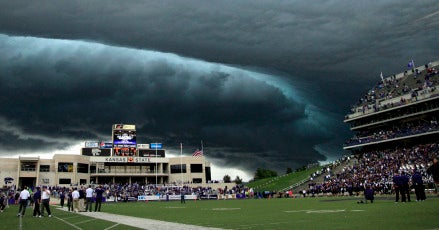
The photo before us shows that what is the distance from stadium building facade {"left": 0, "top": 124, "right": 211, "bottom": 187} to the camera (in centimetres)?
9938

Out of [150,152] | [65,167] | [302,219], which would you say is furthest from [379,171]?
[65,167]

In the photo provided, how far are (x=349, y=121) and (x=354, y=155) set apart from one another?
9720 millimetres

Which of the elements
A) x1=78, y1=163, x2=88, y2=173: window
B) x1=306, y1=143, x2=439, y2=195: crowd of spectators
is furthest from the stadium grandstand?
x1=78, y1=163, x2=88, y2=173: window

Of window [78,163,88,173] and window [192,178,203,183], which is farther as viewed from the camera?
window [192,178,203,183]

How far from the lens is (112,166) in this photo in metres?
110

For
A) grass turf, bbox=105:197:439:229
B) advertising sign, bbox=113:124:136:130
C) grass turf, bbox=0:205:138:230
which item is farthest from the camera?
advertising sign, bbox=113:124:136:130

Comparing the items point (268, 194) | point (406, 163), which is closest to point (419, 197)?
point (406, 163)

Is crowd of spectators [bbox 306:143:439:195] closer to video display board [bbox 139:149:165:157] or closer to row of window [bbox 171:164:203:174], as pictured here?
row of window [bbox 171:164:203:174]

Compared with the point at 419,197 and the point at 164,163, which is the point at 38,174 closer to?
the point at 164,163

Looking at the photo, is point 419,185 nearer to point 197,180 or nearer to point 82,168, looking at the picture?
point 197,180

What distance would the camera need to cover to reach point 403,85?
84.8 m

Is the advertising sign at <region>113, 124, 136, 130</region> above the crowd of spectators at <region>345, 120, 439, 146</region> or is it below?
above

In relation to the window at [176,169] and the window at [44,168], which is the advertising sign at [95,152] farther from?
the window at [176,169]

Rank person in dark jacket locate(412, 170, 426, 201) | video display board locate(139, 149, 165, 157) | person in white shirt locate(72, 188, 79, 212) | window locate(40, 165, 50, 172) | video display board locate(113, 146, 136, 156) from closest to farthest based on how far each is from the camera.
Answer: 1. person in dark jacket locate(412, 170, 426, 201)
2. person in white shirt locate(72, 188, 79, 212)
3. window locate(40, 165, 50, 172)
4. video display board locate(113, 146, 136, 156)
5. video display board locate(139, 149, 165, 157)
